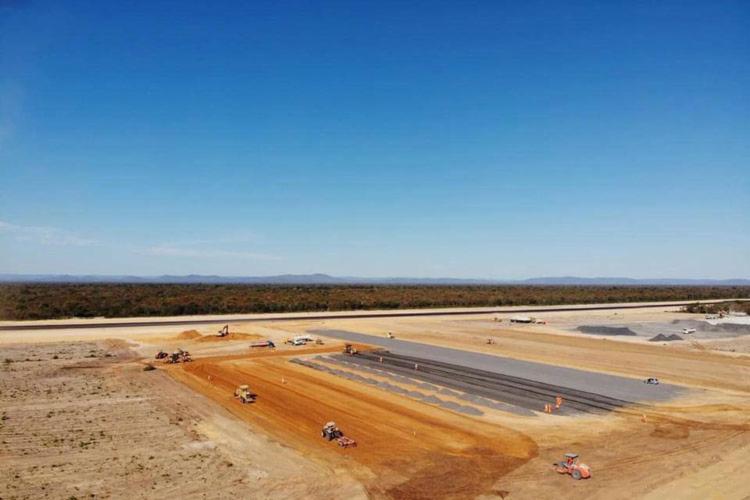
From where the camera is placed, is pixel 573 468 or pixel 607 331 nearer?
pixel 573 468

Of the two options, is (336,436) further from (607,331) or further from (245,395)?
(607,331)

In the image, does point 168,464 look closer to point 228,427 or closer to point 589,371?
point 228,427

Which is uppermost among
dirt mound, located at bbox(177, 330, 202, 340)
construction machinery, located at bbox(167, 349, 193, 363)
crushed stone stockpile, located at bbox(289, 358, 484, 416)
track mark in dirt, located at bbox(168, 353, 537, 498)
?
dirt mound, located at bbox(177, 330, 202, 340)

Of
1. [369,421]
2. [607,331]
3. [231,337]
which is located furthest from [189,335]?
[607,331]

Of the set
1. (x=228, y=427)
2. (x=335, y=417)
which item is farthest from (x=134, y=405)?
(x=335, y=417)

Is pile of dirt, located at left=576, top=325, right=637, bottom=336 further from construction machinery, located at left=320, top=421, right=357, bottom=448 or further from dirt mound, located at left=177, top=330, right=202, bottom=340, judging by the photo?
construction machinery, located at left=320, top=421, right=357, bottom=448

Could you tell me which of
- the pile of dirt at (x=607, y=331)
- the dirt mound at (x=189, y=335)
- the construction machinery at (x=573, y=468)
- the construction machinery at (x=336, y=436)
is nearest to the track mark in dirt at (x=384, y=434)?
the construction machinery at (x=336, y=436)

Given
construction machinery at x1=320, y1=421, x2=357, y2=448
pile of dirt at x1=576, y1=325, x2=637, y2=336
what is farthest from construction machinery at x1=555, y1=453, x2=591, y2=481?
pile of dirt at x1=576, y1=325, x2=637, y2=336
